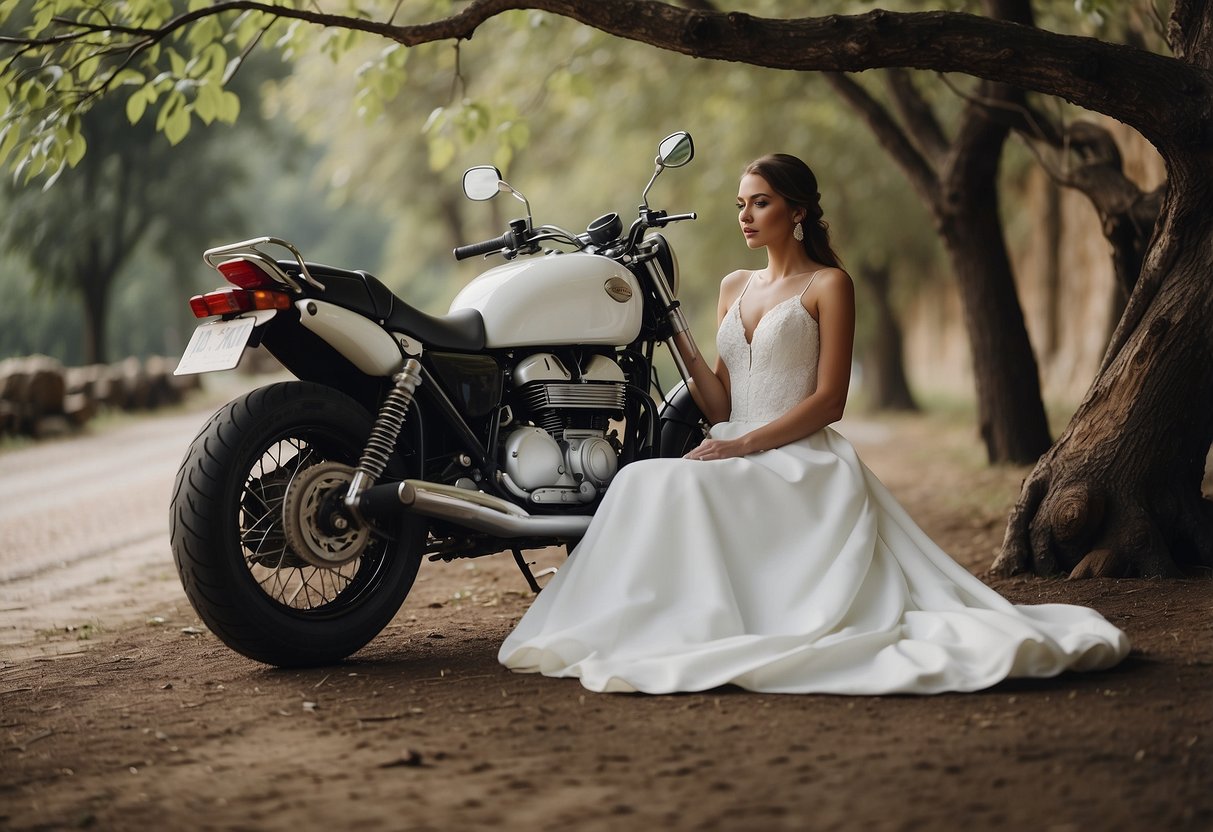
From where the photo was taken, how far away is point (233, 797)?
296cm

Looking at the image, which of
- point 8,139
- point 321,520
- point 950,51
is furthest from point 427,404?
point 950,51

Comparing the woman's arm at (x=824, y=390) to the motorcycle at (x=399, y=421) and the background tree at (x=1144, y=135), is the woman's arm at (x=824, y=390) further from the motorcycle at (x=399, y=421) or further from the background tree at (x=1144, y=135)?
the background tree at (x=1144, y=135)

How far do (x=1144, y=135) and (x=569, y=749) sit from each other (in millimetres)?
3827

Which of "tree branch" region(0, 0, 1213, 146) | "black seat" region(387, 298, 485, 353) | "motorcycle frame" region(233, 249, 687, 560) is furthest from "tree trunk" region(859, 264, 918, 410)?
"black seat" region(387, 298, 485, 353)

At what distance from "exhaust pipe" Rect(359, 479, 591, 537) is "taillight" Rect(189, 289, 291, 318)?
2.24ft

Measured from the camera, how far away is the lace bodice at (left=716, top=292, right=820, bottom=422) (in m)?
4.79

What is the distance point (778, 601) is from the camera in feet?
13.7

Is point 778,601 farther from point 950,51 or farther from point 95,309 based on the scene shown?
point 95,309

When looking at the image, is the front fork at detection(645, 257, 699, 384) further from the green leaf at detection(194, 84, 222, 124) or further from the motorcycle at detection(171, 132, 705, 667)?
the green leaf at detection(194, 84, 222, 124)

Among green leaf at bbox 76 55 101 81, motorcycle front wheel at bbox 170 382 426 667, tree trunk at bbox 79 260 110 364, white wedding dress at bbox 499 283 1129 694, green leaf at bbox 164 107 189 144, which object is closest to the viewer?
white wedding dress at bbox 499 283 1129 694

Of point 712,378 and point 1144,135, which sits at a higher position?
point 1144,135

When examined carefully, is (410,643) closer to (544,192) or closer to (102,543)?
(102,543)

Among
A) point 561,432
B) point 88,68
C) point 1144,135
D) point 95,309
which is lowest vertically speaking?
point 561,432

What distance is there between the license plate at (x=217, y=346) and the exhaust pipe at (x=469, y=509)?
2.03 ft
